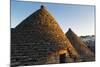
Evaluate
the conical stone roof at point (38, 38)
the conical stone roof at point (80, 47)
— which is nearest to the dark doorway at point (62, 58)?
the conical stone roof at point (38, 38)

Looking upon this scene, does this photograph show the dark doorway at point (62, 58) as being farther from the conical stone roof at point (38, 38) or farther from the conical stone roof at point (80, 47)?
the conical stone roof at point (80, 47)

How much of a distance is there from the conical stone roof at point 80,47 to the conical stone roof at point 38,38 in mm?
68

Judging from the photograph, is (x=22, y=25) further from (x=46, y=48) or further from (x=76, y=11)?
(x=76, y=11)

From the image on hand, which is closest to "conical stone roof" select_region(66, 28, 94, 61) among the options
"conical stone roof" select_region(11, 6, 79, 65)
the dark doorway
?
"conical stone roof" select_region(11, 6, 79, 65)

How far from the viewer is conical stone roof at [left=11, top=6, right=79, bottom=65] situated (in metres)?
2.60

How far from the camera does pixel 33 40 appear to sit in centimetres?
266

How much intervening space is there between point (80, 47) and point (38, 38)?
0.58m

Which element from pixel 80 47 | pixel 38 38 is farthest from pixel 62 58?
pixel 38 38

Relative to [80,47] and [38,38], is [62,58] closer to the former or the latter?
[80,47]

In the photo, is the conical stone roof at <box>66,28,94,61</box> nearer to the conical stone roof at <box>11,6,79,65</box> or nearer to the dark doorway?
the conical stone roof at <box>11,6,79,65</box>

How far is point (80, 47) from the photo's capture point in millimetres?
2889

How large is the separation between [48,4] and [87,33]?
65 cm

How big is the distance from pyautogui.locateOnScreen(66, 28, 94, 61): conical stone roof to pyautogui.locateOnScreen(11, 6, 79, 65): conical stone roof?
0.22 ft
